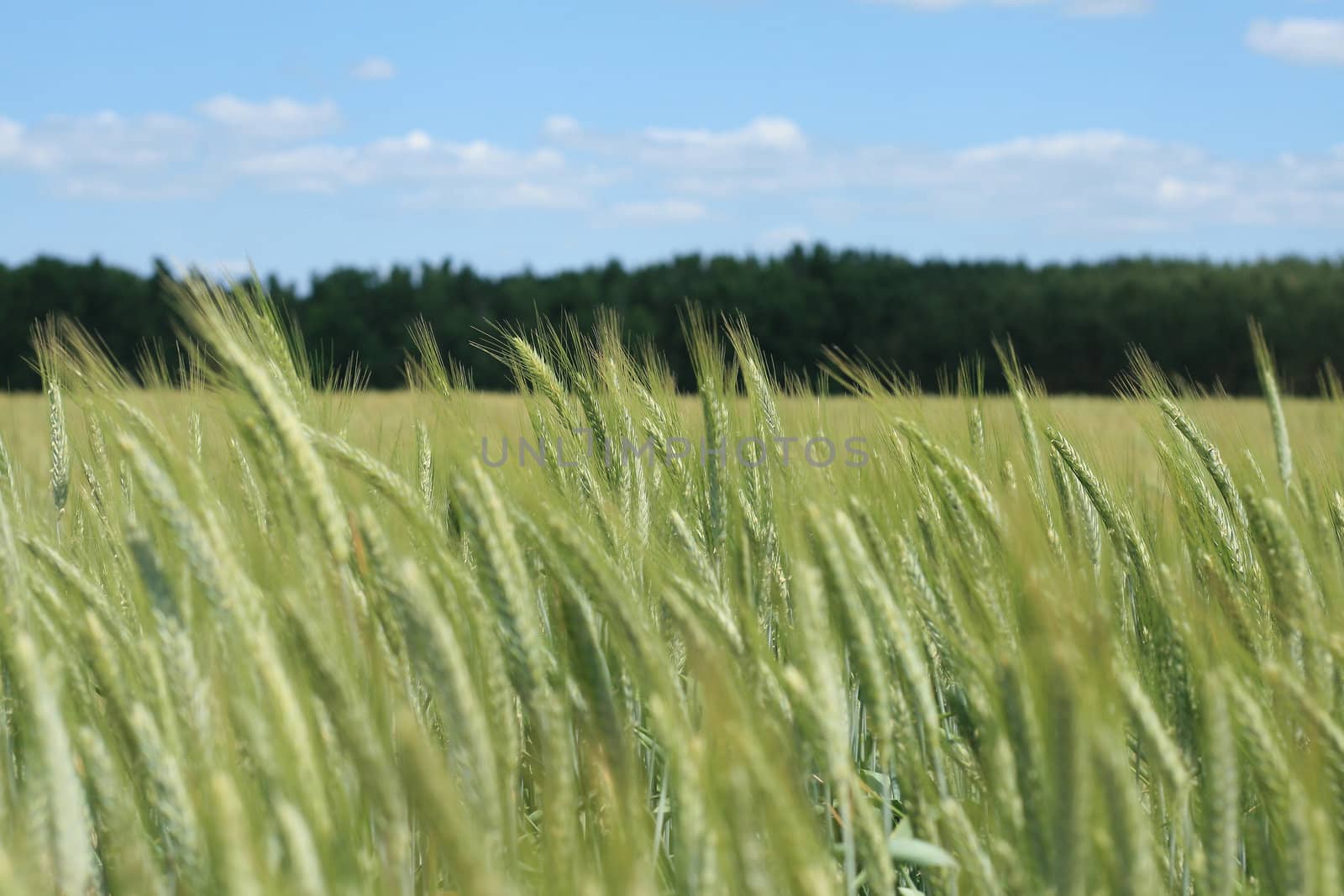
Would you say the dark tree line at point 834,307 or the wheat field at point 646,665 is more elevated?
the dark tree line at point 834,307

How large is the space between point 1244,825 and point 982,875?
29 centimetres

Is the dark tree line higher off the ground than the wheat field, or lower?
higher

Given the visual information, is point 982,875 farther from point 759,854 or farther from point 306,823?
point 306,823

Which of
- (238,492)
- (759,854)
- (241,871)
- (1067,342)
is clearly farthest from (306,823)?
(1067,342)

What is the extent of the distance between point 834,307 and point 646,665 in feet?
56.5

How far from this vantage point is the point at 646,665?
0.85m

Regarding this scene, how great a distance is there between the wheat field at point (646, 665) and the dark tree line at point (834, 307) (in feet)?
47.1

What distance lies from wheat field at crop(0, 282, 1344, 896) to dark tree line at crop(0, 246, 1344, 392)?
14.4 metres

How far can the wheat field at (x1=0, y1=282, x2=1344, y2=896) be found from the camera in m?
0.73

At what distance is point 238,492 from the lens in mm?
1439

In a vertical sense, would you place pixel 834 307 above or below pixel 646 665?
above

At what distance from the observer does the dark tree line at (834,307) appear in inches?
619

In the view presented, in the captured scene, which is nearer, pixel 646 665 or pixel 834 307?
pixel 646 665

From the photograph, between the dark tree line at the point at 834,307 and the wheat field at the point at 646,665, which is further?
the dark tree line at the point at 834,307
